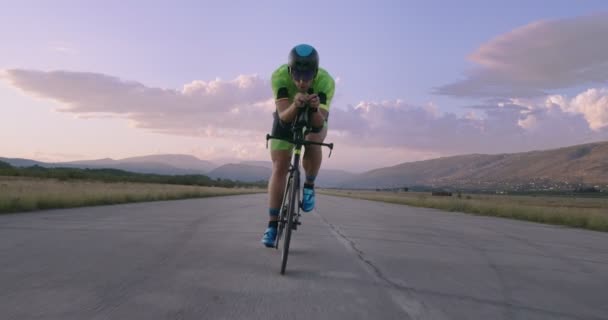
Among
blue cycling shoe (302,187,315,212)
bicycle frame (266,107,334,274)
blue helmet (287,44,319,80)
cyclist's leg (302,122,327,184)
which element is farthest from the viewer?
blue cycling shoe (302,187,315,212)

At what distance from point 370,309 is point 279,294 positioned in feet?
2.42

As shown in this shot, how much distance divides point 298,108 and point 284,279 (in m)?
1.63

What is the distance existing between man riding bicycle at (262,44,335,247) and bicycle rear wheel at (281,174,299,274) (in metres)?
0.36

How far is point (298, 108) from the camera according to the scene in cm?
482

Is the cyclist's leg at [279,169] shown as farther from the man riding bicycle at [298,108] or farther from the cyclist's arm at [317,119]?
the cyclist's arm at [317,119]

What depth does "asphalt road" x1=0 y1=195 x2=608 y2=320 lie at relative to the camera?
3354 millimetres

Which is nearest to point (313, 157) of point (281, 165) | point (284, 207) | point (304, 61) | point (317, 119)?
point (281, 165)

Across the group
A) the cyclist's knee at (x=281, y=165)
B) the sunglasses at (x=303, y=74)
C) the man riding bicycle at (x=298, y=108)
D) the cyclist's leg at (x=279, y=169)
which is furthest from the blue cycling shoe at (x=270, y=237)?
the sunglasses at (x=303, y=74)

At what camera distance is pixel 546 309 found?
12.1ft

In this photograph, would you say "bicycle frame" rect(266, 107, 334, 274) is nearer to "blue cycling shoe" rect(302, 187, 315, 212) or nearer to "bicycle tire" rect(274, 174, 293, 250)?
"bicycle tire" rect(274, 174, 293, 250)

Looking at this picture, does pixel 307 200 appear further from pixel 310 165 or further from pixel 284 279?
pixel 284 279

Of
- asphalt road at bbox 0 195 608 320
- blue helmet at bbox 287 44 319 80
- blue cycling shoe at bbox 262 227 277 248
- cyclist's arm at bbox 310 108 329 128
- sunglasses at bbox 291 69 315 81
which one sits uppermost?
blue helmet at bbox 287 44 319 80

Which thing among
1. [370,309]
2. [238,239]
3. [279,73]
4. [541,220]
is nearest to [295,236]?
[238,239]

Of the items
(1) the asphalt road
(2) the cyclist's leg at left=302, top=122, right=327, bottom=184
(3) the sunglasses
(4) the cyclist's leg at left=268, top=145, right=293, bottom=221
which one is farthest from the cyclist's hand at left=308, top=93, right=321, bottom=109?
(1) the asphalt road
